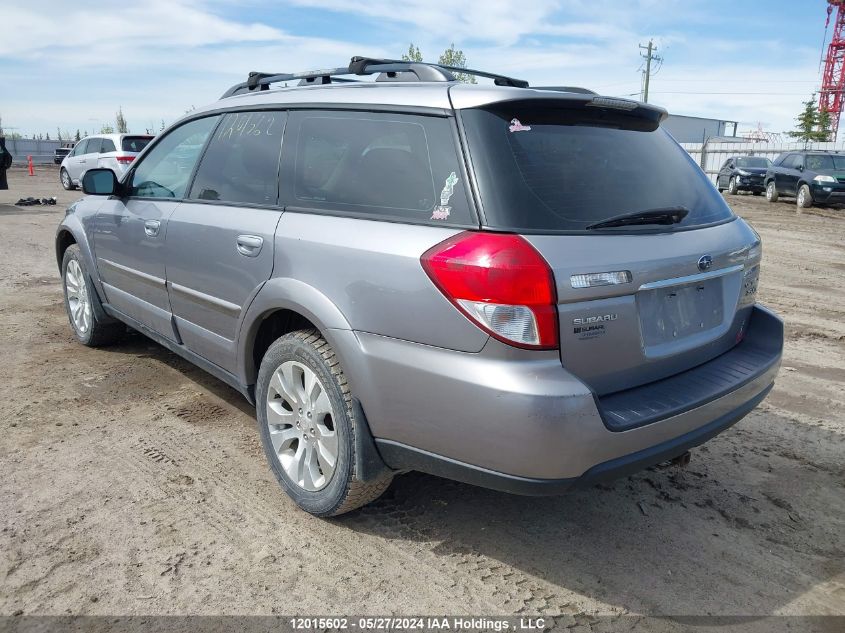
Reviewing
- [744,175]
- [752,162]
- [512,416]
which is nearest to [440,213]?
[512,416]

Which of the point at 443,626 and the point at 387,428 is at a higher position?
the point at 387,428

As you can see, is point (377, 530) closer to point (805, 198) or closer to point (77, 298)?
point (77, 298)

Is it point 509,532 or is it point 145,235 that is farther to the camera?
point 145,235

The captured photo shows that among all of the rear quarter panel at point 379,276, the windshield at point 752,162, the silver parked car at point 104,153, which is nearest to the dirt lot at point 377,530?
the rear quarter panel at point 379,276

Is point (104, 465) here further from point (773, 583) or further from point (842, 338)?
point (842, 338)

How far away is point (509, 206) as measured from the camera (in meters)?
2.34

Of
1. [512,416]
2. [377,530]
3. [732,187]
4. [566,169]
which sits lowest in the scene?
[377,530]

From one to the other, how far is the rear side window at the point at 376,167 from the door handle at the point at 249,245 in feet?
0.75

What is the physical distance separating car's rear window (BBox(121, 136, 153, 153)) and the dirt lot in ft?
54.2

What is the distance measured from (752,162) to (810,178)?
→ 7.00m

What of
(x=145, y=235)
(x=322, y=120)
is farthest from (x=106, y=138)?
(x=322, y=120)

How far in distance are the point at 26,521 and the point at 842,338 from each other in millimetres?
6339

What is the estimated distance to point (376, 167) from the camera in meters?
2.79

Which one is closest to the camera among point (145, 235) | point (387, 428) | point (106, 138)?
point (387, 428)
